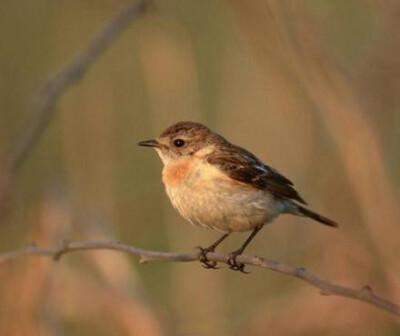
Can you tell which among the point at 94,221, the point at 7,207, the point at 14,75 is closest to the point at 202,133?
the point at 94,221

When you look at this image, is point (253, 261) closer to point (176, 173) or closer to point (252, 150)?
point (176, 173)

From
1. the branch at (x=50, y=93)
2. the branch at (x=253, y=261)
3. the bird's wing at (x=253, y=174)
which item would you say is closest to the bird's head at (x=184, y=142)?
the bird's wing at (x=253, y=174)

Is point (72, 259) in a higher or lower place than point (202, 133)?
lower

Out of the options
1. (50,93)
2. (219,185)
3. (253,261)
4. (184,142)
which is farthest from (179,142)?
(253,261)

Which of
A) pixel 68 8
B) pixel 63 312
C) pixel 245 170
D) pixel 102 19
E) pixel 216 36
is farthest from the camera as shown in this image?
pixel 216 36

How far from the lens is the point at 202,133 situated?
475 centimetres

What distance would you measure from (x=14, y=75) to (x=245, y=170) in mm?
2990

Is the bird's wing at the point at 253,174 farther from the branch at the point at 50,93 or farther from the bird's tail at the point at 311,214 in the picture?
the branch at the point at 50,93

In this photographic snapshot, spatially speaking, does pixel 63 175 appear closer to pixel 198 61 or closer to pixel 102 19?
pixel 102 19

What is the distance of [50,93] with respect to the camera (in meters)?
3.60

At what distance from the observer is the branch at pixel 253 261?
2.46 metres

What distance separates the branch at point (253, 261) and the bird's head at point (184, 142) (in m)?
0.99

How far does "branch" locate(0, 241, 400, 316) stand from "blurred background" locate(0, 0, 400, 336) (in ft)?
3.23

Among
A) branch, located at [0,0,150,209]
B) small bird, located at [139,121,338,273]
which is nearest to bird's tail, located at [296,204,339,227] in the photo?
small bird, located at [139,121,338,273]
